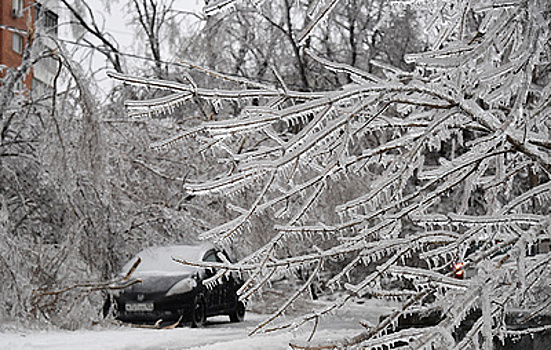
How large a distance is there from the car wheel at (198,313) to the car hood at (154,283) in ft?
1.69

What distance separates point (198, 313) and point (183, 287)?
59 cm

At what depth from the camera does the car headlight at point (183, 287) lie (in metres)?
13.2

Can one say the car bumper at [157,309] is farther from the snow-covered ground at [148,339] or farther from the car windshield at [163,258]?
the snow-covered ground at [148,339]

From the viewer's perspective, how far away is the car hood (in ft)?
43.4

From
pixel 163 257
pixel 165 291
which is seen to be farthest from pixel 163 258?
pixel 165 291

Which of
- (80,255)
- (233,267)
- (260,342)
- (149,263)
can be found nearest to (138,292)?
(149,263)

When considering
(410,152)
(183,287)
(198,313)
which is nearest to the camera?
(410,152)

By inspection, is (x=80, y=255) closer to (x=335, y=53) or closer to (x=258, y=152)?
(x=258, y=152)

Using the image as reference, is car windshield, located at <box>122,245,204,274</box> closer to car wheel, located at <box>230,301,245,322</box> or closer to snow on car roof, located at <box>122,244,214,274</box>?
snow on car roof, located at <box>122,244,214,274</box>

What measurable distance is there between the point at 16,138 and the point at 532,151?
9798mm

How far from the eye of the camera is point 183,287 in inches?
522

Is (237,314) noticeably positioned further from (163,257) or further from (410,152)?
(410,152)

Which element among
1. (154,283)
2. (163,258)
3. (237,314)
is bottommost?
(237,314)

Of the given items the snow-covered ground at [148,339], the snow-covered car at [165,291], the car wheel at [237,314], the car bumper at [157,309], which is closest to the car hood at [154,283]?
the snow-covered car at [165,291]
